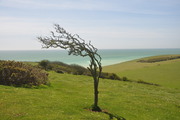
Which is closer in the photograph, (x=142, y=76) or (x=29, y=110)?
(x=29, y=110)

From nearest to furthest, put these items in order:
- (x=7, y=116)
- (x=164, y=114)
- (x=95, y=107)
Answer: (x=7, y=116) → (x=95, y=107) → (x=164, y=114)

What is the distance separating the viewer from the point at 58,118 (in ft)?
50.2

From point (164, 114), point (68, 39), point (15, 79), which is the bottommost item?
point (164, 114)

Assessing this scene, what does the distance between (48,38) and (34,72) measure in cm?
1474

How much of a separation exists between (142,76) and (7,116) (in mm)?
61629

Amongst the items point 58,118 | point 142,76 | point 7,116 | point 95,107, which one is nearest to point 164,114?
point 95,107

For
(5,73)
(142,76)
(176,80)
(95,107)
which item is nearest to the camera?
(95,107)

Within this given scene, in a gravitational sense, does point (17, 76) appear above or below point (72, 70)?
above

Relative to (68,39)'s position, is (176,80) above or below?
below

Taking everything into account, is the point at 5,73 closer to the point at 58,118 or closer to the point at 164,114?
the point at 58,118

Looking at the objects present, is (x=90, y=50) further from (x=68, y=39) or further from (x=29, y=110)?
(x=29, y=110)

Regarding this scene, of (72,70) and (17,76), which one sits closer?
(17,76)

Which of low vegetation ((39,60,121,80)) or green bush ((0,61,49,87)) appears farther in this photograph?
low vegetation ((39,60,121,80))

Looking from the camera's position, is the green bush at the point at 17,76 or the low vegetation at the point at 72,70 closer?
the green bush at the point at 17,76
